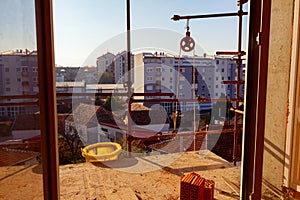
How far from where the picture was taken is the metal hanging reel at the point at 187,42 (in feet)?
9.02

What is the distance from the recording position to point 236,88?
270 centimetres

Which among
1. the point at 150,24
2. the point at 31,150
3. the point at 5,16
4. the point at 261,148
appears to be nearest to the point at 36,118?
the point at 31,150

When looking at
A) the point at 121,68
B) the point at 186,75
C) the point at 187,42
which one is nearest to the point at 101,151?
the point at 121,68

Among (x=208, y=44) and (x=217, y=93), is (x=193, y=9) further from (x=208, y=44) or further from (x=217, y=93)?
(x=217, y=93)

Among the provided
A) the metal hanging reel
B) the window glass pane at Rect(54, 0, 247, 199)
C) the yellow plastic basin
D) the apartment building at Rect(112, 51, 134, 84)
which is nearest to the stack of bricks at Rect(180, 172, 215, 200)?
the window glass pane at Rect(54, 0, 247, 199)

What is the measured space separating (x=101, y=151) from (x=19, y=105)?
6.75ft

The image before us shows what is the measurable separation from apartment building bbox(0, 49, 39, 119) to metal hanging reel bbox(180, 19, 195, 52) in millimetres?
2133

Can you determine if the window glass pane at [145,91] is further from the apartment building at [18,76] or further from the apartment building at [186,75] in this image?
the apartment building at [18,76]

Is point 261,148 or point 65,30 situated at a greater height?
point 65,30

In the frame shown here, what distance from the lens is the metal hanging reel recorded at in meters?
2.75

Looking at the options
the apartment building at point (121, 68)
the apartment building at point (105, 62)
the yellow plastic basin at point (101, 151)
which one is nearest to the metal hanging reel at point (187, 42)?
the apartment building at point (121, 68)

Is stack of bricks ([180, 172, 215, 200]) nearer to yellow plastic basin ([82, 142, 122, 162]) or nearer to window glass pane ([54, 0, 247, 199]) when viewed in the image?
window glass pane ([54, 0, 247, 199])

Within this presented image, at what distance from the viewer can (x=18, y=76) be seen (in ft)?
2.74

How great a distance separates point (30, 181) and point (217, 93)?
2.56 meters
